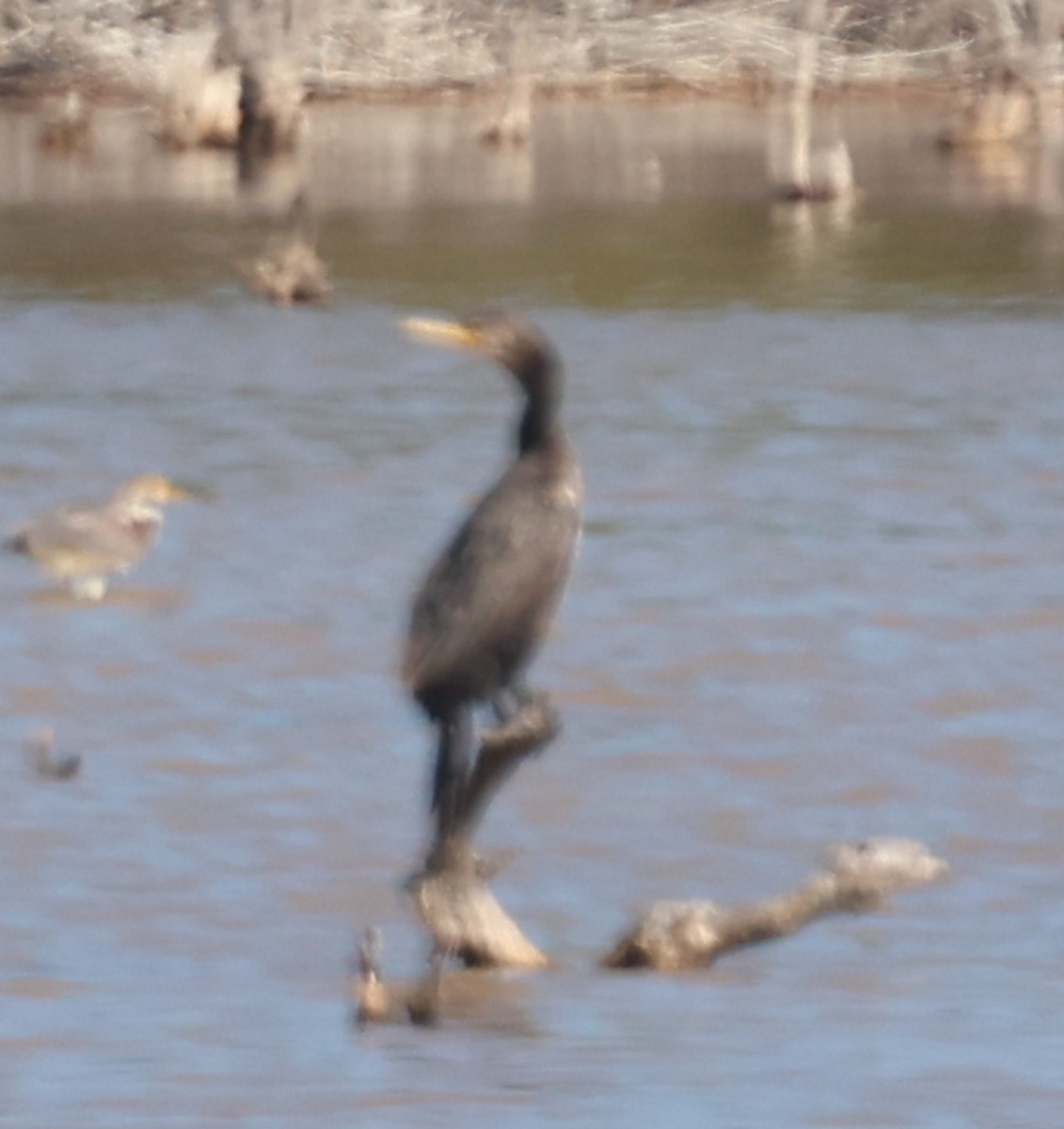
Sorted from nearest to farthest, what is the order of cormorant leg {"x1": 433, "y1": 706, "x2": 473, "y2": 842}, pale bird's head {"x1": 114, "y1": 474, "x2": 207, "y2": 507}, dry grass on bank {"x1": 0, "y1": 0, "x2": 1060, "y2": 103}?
cormorant leg {"x1": 433, "y1": 706, "x2": 473, "y2": 842}, pale bird's head {"x1": 114, "y1": 474, "x2": 207, "y2": 507}, dry grass on bank {"x1": 0, "y1": 0, "x2": 1060, "y2": 103}

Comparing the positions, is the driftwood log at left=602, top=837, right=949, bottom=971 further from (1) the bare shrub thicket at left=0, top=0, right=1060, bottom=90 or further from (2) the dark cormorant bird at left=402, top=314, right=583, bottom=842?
(1) the bare shrub thicket at left=0, top=0, right=1060, bottom=90

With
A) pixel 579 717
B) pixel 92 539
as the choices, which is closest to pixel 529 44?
→ pixel 92 539

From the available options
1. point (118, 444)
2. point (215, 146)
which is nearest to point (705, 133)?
point (215, 146)

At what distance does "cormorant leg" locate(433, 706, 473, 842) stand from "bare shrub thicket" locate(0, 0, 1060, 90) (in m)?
27.4

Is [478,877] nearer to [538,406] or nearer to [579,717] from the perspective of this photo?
[538,406]

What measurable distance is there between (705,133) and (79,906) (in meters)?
26.7

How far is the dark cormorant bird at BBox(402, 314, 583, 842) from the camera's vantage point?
19.9ft

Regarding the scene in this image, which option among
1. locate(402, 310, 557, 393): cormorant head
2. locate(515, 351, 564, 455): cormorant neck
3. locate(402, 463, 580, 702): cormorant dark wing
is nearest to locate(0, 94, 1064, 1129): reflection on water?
locate(402, 463, 580, 702): cormorant dark wing

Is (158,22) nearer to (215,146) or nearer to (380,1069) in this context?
(215,146)

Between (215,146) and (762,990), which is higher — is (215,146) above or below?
below

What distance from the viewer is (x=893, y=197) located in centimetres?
2730

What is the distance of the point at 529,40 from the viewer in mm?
33094

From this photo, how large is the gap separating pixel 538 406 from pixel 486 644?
57cm

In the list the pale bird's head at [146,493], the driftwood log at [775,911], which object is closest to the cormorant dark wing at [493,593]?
the driftwood log at [775,911]
